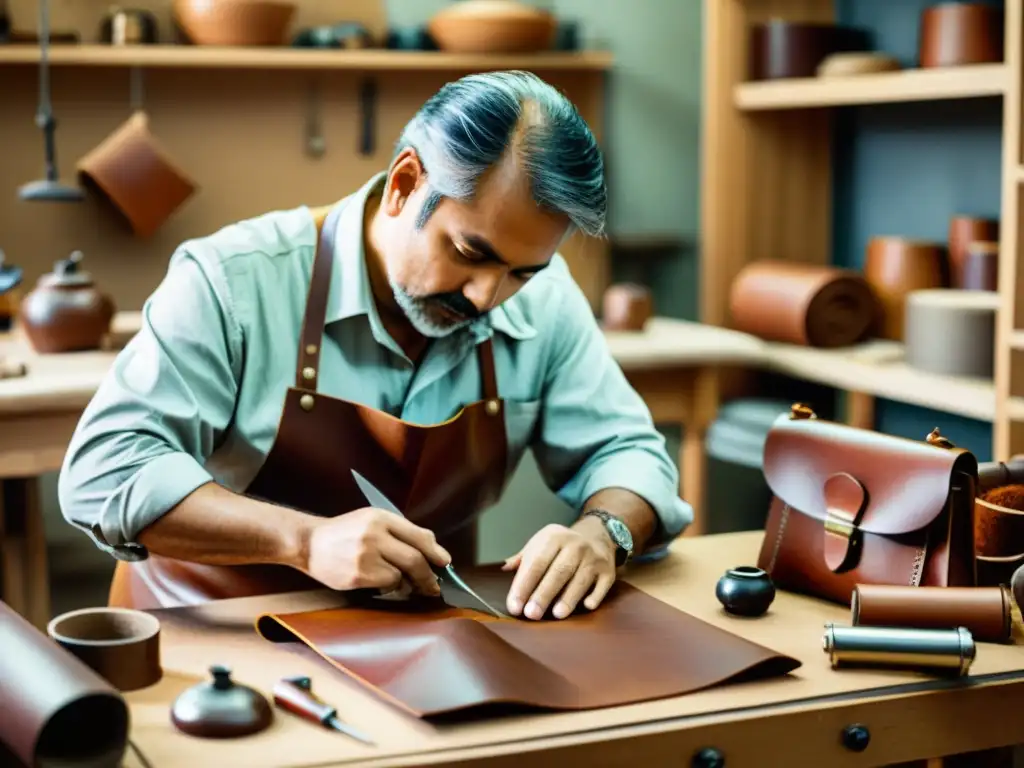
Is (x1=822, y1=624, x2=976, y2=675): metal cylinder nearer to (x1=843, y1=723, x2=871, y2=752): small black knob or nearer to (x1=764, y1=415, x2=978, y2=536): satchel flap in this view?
(x1=843, y1=723, x2=871, y2=752): small black knob

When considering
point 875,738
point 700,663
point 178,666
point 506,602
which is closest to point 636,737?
point 700,663

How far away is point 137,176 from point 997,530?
9.92ft

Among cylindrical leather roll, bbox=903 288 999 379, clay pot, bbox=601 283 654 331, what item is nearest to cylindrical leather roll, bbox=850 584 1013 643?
cylindrical leather roll, bbox=903 288 999 379

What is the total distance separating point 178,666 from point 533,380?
0.91 meters

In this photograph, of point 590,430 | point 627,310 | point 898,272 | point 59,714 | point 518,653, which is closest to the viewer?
point 59,714

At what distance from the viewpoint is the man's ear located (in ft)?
6.82

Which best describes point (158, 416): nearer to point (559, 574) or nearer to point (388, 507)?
point (388, 507)

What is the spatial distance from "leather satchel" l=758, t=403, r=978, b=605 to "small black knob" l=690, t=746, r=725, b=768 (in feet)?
1.53

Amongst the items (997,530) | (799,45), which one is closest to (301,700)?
(997,530)

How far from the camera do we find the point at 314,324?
7.18 feet

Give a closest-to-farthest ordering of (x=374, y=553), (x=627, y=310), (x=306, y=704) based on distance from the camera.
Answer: (x=306, y=704)
(x=374, y=553)
(x=627, y=310)

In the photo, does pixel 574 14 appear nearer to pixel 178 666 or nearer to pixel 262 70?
pixel 262 70

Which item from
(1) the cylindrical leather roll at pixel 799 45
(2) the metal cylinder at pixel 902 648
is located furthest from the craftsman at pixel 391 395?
(1) the cylindrical leather roll at pixel 799 45

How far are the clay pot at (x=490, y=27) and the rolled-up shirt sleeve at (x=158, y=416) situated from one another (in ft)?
7.62
